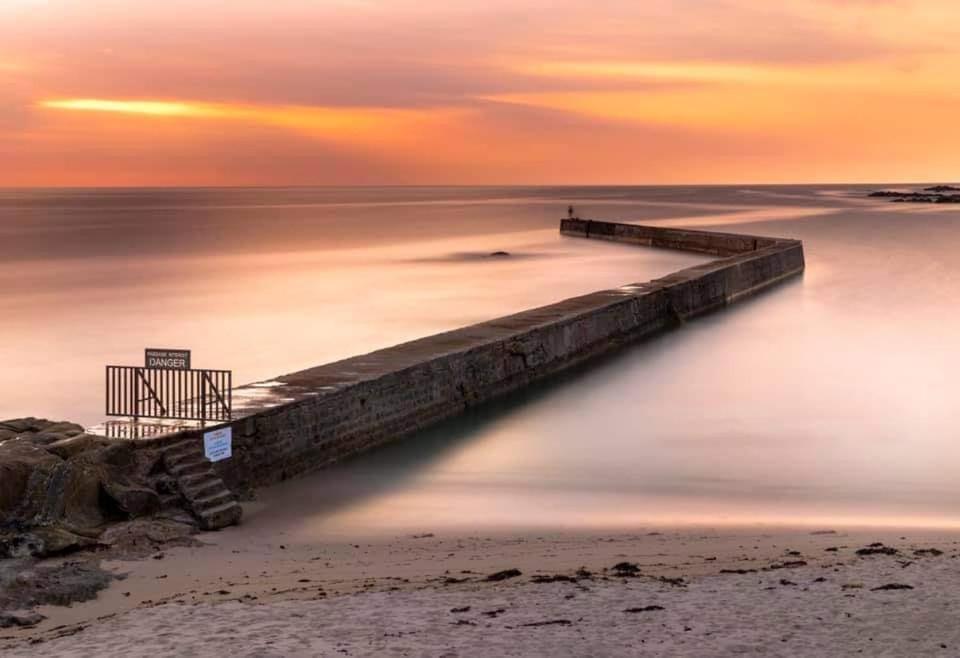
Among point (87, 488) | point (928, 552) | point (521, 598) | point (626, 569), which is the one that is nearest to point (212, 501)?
point (87, 488)

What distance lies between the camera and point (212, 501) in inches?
404

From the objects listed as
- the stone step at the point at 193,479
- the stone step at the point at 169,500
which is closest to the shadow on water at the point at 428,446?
the stone step at the point at 193,479

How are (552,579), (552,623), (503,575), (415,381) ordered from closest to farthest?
(552,623) < (552,579) < (503,575) < (415,381)

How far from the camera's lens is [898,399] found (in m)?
18.5

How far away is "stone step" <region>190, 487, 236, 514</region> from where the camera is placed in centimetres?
1012

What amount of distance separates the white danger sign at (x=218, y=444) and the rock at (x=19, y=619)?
306cm

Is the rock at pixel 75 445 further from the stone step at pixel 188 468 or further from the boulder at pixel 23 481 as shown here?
the stone step at pixel 188 468

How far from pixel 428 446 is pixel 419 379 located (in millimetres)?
1223

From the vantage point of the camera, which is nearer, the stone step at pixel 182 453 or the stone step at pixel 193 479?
the stone step at pixel 193 479

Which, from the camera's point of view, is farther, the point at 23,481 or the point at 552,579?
the point at 23,481

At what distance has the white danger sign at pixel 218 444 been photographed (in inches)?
429

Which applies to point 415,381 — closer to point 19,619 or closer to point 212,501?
point 212,501

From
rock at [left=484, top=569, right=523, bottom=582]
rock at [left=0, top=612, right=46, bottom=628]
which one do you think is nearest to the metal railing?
rock at [left=0, top=612, right=46, bottom=628]

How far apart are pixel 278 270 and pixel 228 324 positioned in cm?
1724
